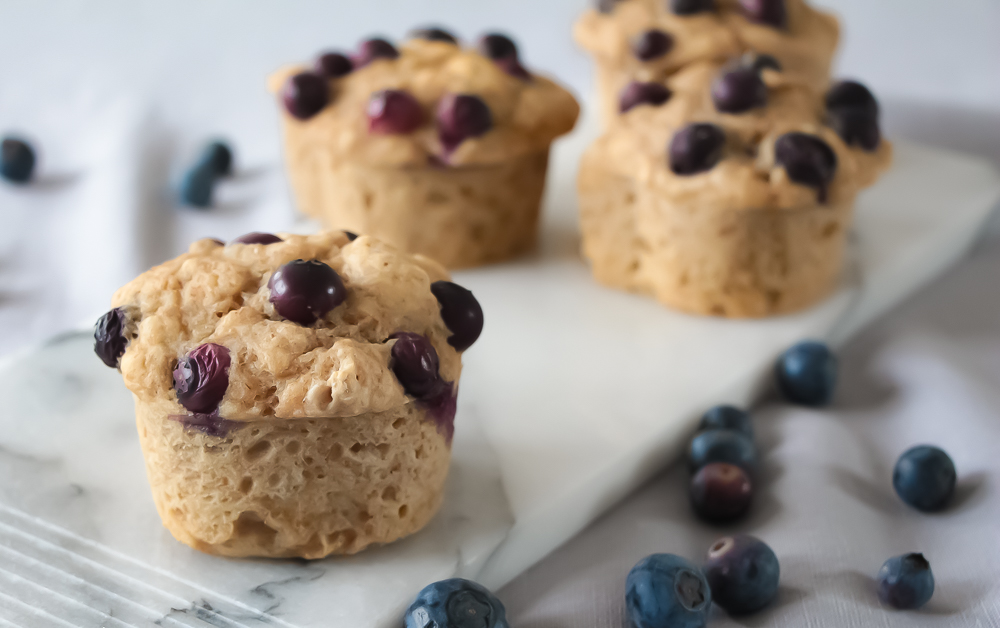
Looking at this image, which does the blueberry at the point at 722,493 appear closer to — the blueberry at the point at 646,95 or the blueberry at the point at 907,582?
the blueberry at the point at 907,582

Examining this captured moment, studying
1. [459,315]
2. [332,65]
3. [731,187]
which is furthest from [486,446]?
[332,65]

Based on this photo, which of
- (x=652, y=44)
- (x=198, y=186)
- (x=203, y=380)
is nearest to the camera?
(x=203, y=380)

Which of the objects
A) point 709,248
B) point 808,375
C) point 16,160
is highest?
point 709,248

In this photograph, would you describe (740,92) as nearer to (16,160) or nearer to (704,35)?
(704,35)

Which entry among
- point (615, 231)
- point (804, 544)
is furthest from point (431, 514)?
point (615, 231)

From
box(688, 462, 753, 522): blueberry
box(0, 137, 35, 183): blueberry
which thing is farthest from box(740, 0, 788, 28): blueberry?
box(0, 137, 35, 183): blueberry

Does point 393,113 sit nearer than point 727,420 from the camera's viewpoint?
No

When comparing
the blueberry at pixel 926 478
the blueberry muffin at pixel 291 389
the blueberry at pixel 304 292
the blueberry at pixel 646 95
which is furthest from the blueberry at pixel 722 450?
the blueberry at pixel 646 95

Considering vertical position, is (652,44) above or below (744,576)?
above
